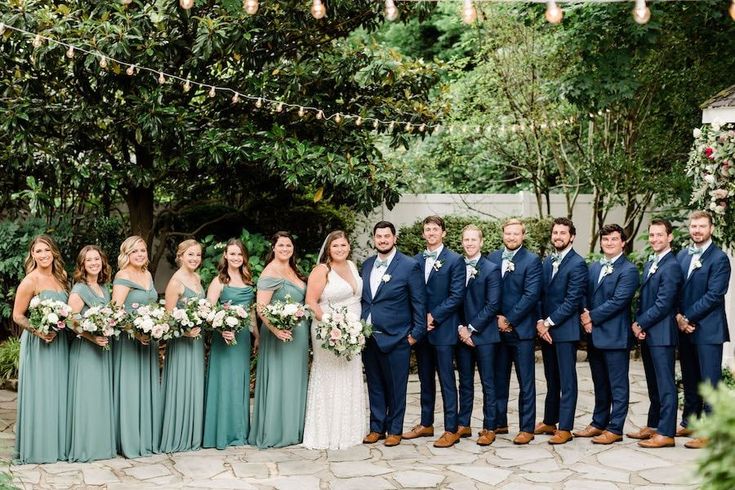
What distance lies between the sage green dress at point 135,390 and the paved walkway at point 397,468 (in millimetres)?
177

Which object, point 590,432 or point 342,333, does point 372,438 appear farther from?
point 590,432

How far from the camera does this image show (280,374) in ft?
25.5

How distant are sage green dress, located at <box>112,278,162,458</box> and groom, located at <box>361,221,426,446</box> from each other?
176cm

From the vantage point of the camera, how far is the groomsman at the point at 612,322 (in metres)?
7.66

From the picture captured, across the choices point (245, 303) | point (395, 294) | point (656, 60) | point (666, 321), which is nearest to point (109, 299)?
point (245, 303)

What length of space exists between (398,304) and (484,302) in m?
0.73

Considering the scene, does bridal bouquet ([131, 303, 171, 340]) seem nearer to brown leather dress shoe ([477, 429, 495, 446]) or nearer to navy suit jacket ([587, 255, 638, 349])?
brown leather dress shoe ([477, 429, 495, 446])

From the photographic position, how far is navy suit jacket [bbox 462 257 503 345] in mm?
7766

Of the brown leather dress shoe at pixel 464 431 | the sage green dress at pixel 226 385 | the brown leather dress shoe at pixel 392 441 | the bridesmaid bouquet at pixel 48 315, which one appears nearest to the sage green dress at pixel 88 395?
the bridesmaid bouquet at pixel 48 315

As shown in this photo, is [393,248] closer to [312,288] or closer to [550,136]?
[312,288]

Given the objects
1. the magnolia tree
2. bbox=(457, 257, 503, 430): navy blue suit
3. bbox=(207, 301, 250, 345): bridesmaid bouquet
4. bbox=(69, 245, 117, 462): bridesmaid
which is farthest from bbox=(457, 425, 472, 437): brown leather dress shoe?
the magnolia tree

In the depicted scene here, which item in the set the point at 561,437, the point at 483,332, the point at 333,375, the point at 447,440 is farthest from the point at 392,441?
the point at 561,437

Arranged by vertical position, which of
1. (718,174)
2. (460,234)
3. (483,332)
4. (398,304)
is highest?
(718,174)

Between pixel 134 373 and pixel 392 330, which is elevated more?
pixel 392 330
